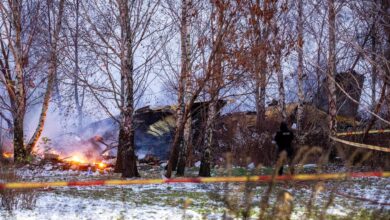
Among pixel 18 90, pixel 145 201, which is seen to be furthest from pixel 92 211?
pixel 18 90

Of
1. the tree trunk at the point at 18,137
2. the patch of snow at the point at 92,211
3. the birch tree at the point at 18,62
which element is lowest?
the patch of snow at the point at 92,211

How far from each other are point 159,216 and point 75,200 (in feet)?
8.38

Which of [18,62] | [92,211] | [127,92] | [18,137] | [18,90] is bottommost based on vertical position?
[92,211]

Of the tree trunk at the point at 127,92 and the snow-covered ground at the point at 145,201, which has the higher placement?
the tree trunk at the point at 127,92

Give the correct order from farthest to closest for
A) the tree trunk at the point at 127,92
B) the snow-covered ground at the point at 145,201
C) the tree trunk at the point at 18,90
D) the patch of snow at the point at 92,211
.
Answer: the tree trunk at the point at 18,90 < the tree trunk at the point at 127,92 < the patch of snow at the point at 92,211 < the snow-covered ground at the point at 145,201

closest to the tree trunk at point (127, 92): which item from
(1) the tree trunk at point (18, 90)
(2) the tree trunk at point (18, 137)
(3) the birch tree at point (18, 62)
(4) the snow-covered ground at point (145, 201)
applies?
(4) the snow-covered ground at point (145, 201)

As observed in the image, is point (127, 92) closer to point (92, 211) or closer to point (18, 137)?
point (18, 137)

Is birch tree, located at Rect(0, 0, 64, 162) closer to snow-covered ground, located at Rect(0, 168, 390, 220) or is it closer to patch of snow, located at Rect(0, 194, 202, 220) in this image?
snow-covered ground, located at Rect(0, 168, 390, 220)

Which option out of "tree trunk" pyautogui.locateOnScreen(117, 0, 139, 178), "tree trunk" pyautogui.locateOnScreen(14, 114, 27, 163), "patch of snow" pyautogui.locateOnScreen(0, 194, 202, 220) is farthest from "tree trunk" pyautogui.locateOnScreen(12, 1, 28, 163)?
"patch of snow" pyautogui.locateOnScreen(0, 194, 202, 220)

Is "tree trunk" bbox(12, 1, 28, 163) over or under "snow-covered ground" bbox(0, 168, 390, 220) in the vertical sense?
over

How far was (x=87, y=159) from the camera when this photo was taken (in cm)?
2309

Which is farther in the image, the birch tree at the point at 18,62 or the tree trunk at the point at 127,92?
the birch tree at the point at 18,62

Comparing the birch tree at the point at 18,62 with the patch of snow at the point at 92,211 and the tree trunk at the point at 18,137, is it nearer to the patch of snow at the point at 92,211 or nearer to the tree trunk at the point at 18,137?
the tree trunk at the point at 18,137

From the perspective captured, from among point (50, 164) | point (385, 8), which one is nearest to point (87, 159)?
point (50, 164)
